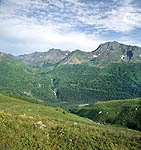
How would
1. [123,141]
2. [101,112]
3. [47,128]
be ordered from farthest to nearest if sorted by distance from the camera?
[101,112] < [47,128] < [123,141]

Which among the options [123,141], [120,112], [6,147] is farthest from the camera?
[120,112]

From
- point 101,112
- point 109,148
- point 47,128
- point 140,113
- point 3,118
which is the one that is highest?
point 3,118

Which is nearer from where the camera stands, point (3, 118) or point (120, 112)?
point (3, 118)

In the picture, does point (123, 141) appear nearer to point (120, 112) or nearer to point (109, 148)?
point (109, 148)

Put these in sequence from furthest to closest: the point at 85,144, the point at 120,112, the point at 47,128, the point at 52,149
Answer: the point at 120,112 < the point at 47,128 < the point at 85,144 < the point at 52,149

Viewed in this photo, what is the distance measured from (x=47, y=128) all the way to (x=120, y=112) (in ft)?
307

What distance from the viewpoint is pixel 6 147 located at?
37.9ft

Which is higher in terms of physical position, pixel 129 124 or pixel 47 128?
pixel 47 128

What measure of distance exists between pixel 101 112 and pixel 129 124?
3278 cm

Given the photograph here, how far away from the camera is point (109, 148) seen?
13.4m

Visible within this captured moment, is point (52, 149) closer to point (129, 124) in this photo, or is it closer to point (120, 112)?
point (129, 124)

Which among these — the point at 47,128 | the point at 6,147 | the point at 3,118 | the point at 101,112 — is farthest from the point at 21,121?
the point at 101,112

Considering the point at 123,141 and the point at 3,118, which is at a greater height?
the point at 3,118

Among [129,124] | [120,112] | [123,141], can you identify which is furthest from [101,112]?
[123,141]
